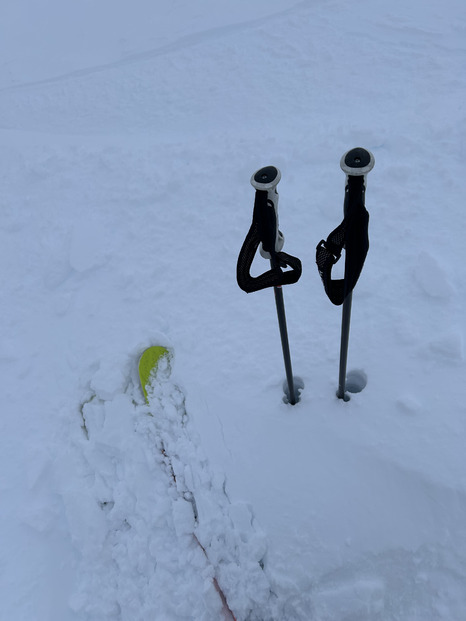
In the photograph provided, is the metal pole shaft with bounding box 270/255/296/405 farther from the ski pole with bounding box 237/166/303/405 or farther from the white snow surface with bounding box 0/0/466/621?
the white snow surface with bounding box 0/0/466/621

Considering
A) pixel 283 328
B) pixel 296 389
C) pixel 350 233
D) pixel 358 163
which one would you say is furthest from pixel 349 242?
pixel 296 389

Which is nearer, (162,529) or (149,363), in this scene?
(162,529)

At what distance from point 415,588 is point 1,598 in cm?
224

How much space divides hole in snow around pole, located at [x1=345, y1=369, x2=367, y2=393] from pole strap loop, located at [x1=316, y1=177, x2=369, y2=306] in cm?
103

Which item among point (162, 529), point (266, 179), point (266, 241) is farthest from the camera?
point (162, 529)

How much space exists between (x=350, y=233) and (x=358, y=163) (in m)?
0.26

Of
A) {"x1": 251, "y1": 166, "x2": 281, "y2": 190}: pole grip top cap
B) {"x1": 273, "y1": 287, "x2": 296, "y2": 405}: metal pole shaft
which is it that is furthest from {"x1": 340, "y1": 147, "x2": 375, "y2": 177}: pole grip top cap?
{"x1": 273, "y1": 287, "x2": 296, "y2": 405}: metal pole shaft

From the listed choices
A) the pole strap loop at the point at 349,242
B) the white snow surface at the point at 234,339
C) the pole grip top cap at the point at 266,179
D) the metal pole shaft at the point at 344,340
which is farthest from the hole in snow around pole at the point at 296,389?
the pole grip top cap at the point at 266,179

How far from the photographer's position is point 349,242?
1580 millimetres

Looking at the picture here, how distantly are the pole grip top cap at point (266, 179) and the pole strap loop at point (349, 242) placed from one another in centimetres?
25

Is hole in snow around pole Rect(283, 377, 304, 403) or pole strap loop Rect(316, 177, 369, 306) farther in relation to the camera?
hole in snow around pole Rect(283, 377, 304, 403)

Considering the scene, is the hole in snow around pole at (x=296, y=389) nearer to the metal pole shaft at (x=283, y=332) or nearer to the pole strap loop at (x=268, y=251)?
the metal pole shaft at (x=283, y=332)

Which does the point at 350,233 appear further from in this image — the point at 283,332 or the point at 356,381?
the point at 356,381

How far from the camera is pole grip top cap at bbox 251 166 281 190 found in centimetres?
152
